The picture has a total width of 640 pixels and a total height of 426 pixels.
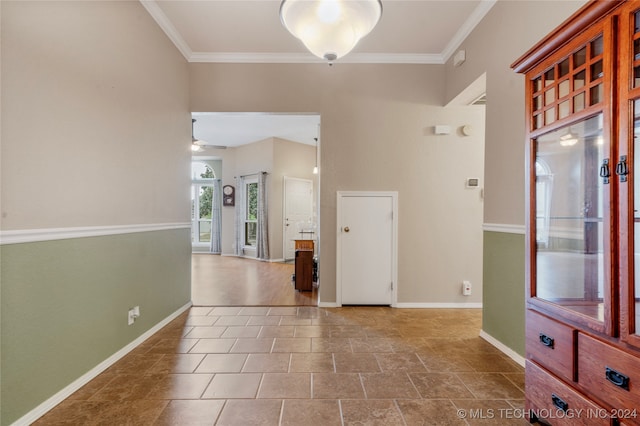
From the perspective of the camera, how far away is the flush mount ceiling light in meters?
1.75

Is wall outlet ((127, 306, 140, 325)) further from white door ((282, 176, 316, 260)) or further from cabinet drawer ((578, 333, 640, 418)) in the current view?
white door ((282, 176, 316, 260))

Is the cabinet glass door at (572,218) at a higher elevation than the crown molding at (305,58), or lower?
lower

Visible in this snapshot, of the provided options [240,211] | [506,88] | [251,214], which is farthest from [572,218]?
[240,211]

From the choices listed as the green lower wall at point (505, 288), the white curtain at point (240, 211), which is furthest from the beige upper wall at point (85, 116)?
the white curtain at point (240, 211)

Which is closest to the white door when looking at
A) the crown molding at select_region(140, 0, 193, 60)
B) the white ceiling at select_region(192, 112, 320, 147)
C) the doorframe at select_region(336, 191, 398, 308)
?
the white ceiling at select_region(192, 112, 320, 147)

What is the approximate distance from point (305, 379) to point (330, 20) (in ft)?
7.66

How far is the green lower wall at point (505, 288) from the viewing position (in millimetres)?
2342

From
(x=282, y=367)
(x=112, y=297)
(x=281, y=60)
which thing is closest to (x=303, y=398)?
A: (x=282, y=367)

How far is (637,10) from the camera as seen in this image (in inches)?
44.4

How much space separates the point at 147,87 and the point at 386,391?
3200 millimetres

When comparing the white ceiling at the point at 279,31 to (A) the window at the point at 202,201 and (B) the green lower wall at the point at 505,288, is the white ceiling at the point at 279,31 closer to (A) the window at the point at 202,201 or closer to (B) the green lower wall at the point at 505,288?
(B) the green lower wall at the point at 505,288

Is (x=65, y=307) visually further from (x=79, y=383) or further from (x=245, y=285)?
(x=245, y=285)

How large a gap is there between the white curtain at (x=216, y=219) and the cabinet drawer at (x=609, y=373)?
822 centimetres

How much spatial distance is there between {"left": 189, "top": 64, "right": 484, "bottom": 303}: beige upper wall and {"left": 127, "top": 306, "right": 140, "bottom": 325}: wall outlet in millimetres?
1949
